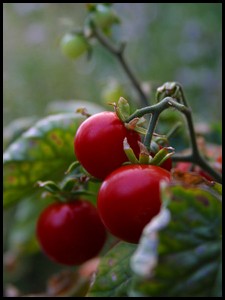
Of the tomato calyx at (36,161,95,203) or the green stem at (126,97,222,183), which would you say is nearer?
the green stem at (126,97,222,183)

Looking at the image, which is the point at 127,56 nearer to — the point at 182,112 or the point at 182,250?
the point at 182,112

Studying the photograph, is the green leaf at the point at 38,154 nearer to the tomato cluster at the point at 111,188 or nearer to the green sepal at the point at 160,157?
the tomato cluster at the point at 111,188

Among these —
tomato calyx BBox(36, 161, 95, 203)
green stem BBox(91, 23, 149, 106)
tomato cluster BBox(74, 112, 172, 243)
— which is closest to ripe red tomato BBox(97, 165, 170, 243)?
tomato cluster BBox(74, 112, 172, 243)

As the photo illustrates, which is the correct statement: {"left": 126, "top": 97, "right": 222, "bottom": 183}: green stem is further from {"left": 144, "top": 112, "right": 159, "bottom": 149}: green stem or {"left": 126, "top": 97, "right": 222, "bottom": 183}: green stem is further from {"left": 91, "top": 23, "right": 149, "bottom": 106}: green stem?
{"left": 91, "top": 23, "right": 149, "bottom": 106}: green stem

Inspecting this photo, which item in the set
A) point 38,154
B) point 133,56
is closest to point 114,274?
point 38,154

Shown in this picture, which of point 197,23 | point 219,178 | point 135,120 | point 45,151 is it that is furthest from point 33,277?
point 197,23

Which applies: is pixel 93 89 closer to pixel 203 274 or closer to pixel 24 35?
pixel 24 35
